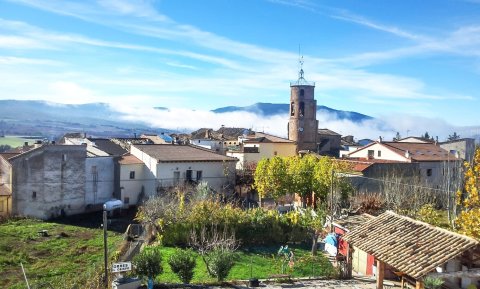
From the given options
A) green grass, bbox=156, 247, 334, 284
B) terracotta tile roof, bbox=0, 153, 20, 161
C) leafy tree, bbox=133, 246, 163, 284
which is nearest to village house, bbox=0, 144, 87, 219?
terracotta tile roof, bbox=0, 153, 20, 161

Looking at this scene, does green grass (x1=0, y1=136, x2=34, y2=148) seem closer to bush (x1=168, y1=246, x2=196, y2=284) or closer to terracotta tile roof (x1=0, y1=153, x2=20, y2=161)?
terracotta tile roof (x1=0, y1=153, x2=20, y2=161)

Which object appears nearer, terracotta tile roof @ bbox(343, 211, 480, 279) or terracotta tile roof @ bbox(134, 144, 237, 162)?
terracotta tile roof @ bbox(343, 211, 480, 279)

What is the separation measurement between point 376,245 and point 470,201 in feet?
11.6

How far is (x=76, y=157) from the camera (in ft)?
129

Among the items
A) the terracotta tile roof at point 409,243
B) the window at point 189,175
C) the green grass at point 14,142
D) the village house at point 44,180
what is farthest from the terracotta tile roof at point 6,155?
the green grass at point 14,142

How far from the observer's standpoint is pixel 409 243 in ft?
53.2

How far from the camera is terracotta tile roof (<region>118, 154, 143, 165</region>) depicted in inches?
1630

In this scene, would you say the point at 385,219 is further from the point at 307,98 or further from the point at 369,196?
the point at 307,98

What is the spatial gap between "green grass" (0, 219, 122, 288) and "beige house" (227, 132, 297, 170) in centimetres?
2280

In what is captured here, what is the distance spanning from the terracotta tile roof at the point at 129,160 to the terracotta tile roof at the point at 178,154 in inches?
40.9

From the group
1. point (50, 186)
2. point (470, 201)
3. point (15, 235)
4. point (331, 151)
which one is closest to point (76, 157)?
point (50, 186)

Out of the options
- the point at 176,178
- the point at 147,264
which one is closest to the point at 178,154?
the point at 176,178

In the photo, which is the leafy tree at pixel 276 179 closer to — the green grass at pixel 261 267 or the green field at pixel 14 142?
the green grass at pixel 261 267

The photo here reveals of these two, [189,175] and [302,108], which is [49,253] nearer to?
[189,175]
